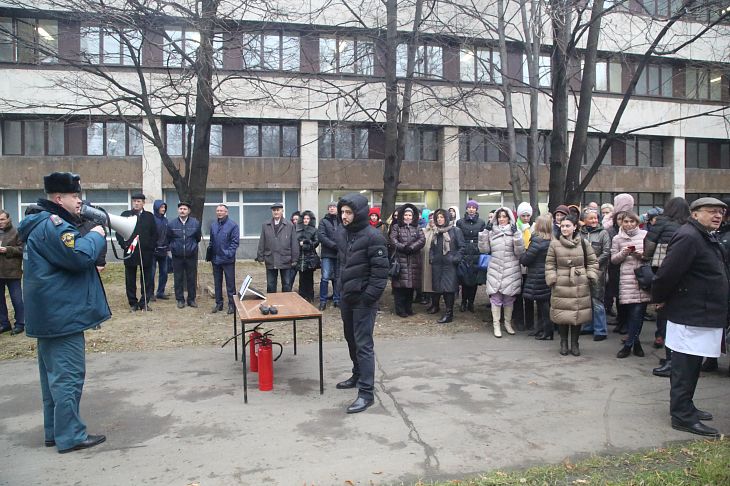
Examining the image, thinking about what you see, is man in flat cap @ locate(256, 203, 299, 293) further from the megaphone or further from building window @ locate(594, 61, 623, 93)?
building window @ locate(594, 61, 623, 93)

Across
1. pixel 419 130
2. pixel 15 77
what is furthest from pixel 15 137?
pixel 419 130

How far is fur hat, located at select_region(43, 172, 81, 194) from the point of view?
4.13 metres

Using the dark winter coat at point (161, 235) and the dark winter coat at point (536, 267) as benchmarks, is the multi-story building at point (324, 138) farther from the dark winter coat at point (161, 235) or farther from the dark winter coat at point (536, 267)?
the dark winter coat at point (536, 267)

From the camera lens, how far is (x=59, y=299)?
4086 millimetres

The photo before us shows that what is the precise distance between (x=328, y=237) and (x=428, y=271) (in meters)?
2.04

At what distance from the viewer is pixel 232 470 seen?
377 centimetres

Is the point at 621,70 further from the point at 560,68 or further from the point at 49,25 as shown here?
the point at 49,25

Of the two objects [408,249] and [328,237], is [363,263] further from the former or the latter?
[328,237]

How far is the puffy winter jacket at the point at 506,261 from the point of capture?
8172mm

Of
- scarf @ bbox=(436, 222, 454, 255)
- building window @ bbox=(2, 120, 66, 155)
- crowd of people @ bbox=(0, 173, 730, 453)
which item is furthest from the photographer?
building window @ bbox=(2, 120, 66, 155)

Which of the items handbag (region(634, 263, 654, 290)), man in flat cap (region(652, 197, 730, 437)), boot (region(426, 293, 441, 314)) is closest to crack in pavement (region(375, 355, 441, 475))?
Answer: man in flat cap (region(652, 197, 730, 437))

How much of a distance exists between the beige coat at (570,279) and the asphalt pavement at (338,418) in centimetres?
57

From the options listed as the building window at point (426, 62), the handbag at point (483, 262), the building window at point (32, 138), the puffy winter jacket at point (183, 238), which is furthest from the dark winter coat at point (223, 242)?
the building window at point (32, 138)

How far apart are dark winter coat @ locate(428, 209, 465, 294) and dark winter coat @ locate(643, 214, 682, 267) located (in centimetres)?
306
